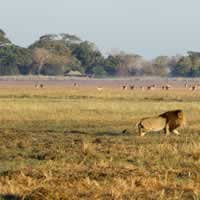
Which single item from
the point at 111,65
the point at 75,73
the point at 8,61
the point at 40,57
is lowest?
the point at 75,73

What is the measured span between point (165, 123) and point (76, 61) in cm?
7839

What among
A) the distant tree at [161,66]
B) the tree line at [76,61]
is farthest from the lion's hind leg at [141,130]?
the distant tree at [161,66]

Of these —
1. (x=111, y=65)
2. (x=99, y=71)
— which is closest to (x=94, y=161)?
(x=99, y=71)

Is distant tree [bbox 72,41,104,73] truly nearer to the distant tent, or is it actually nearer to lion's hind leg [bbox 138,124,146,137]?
the distant tent

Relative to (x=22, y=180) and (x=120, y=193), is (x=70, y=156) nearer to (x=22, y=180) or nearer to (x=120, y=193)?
(x=22, y=180)

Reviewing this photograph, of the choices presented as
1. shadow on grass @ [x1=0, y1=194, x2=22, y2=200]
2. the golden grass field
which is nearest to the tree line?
the golden grass field

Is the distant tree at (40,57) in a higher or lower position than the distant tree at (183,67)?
higher

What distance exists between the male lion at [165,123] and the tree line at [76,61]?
243ft

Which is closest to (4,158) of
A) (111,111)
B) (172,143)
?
(172,143)

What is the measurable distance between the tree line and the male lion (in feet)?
243

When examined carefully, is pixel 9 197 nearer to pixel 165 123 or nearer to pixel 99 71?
pixel 165 123

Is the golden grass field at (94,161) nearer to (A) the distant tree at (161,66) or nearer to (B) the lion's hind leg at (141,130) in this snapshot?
(B) the lion's hind leg at (141,130)

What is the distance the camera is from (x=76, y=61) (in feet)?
314

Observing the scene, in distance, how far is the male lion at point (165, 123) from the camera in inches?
683
